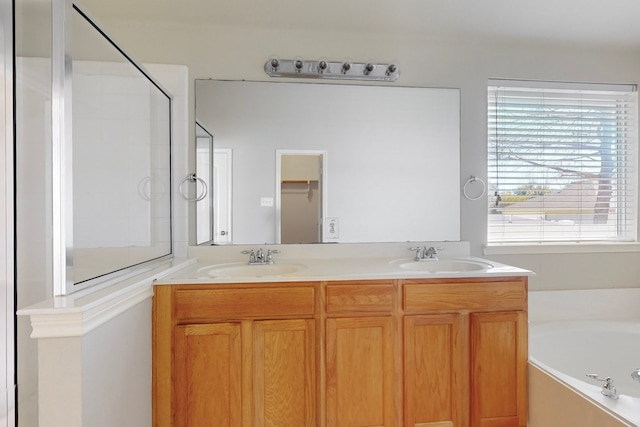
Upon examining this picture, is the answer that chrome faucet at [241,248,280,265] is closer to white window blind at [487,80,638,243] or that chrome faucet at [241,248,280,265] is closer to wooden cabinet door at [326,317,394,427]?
wooden cabinet door at [326,317,394,427]

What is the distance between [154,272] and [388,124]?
1574mm

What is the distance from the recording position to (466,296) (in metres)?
1.60

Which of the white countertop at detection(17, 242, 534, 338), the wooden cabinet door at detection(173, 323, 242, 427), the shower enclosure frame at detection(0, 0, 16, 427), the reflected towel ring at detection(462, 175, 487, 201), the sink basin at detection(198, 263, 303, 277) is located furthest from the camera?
the reflected towel ring at detection(462, 175, 487, 201)

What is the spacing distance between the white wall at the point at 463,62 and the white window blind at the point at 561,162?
0.10 m

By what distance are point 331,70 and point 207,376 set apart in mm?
1800

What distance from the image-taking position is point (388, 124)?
6.95 feet

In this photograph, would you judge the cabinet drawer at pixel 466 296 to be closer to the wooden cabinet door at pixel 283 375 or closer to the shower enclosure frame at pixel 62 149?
the wooden cabinet door at pixel 283 375

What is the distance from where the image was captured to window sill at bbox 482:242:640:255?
2186 millimetres

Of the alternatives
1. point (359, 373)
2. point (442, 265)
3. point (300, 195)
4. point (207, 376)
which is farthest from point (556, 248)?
point (207, 376)

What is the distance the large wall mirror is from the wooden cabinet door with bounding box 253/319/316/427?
2.15 ft

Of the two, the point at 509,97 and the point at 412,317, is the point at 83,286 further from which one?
the point at 509,97

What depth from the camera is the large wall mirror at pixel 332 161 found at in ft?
6.64

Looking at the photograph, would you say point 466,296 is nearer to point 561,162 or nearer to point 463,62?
point 561,162

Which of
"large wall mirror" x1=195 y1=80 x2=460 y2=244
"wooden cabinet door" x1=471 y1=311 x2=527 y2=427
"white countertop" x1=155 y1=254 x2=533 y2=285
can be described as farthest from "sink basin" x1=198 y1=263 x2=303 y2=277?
"wooden cabinet door" x1=471 y1=311 x2=527 y2=427
